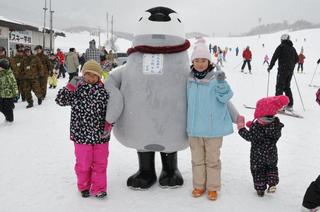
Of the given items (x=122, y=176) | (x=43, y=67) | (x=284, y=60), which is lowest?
(x=122, y=176)

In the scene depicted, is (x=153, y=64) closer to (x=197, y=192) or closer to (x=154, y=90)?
(x=154, y=90)

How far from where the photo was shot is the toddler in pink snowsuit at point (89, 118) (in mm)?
3234

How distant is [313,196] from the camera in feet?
9.66

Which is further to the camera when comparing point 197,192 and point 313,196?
point 197,192

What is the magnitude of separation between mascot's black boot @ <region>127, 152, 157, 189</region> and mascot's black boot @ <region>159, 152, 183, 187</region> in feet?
0.36

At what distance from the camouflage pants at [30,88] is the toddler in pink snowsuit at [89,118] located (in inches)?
229

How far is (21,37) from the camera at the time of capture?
25.4 metres

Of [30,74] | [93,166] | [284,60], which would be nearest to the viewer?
[93,166]

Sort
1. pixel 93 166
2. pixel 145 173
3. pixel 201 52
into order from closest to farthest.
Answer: pixel 201 52 → pixel 93 166 → pixel 145 173

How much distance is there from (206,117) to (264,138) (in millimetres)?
551

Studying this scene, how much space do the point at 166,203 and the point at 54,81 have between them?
401 inches

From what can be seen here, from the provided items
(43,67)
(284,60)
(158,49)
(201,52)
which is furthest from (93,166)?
(43,67)

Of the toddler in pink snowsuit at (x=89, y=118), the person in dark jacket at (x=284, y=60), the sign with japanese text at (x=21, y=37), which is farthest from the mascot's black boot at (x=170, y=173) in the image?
the sign with japanese text at (x=21, y=37)

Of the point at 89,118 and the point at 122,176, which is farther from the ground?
the point at 89,118
